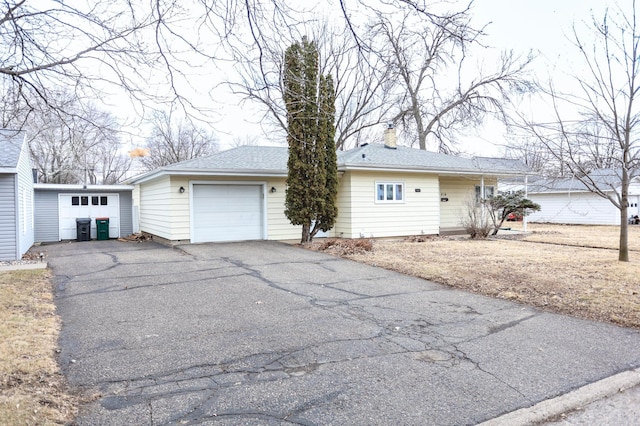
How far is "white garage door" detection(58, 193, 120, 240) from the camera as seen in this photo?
57.7 feet

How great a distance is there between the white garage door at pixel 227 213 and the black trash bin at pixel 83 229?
679 cm

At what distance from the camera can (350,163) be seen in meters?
14.0

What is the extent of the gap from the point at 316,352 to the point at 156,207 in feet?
40.3

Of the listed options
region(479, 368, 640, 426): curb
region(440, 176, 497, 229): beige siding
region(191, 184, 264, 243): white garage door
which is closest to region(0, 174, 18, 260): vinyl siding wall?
region(191, 184, 264, 243): white garage door

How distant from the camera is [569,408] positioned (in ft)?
10.6

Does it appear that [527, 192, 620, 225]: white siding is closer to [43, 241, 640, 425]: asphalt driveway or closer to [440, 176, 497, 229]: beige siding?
[440, 176, 497, 229]: beige siding

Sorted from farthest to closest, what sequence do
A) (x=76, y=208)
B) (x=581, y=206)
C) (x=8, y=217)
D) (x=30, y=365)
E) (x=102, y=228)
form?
1. (x=581, y=206)
2. (x=76, y=208)
3. (x=102, y=228)
4. (x=8, y=217)
5. (x=30, y=365)

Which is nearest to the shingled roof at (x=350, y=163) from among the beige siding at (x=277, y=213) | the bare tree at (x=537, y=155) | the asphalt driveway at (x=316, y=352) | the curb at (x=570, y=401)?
the beige siding at (x=277, y=213)

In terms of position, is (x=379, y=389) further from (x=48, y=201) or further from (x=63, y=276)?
(x=48, y=201)

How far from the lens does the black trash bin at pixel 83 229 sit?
1722cm

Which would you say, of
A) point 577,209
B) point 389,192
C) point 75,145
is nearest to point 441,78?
point 75,145

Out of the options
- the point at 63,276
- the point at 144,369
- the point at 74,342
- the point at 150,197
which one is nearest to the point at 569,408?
the point at 144,369

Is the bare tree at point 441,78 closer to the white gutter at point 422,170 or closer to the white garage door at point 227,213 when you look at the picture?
the white gutter at point 422,170

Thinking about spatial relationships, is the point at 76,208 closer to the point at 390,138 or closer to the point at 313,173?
the point at 313,173
